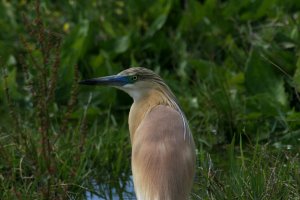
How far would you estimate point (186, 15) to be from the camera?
8070 mm

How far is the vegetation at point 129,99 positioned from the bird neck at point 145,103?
0.35 metres

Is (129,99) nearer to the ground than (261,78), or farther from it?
nearer to the ground

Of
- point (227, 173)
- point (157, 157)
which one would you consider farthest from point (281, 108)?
point (157, 157)

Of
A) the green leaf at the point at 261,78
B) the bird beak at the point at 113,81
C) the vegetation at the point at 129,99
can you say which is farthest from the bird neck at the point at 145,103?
the green leaf at the point at 261,78

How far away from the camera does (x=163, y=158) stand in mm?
4578

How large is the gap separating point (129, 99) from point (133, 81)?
2.17m

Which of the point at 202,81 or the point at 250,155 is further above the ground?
the point at 202,81

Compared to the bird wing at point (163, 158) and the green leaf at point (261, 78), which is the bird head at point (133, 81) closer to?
the bird wing at point (163, 158)

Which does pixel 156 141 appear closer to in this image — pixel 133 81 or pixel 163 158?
pixel 163 158

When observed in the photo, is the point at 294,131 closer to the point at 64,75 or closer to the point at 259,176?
the point at 259,176

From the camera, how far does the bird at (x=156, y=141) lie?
451 cm

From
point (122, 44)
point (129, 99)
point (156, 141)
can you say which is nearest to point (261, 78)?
point (129, 99)

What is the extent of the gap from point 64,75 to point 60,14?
1.48 metres

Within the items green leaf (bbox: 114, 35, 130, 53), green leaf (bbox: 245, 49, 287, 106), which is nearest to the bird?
green leaf (bbox: 245, 49, 287, 106)
